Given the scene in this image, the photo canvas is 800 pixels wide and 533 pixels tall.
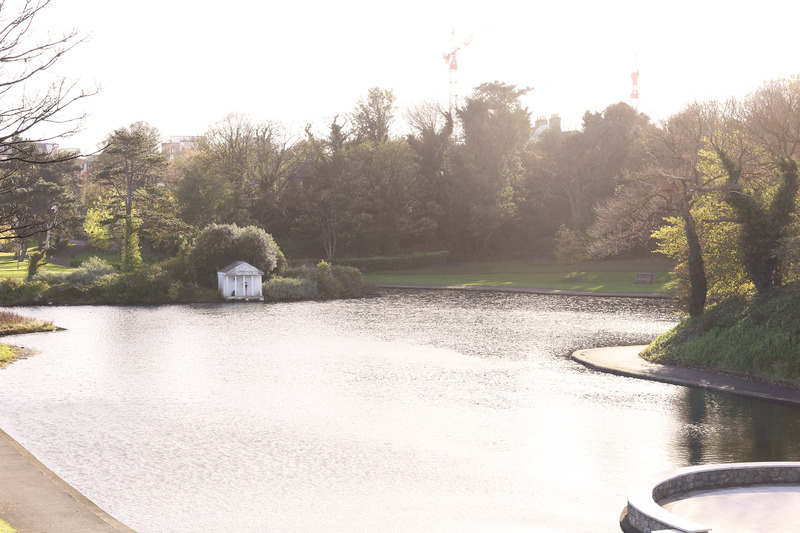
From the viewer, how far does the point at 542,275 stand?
6856cm

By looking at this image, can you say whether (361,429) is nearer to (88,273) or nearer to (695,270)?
(695,270)

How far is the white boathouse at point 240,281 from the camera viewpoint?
53.6m

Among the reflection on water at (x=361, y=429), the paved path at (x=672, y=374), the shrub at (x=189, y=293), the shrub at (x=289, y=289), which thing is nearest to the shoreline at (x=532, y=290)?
the shrub at (x=289, y=289)

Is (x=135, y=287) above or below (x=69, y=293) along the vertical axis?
above

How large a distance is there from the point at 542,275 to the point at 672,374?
144ft

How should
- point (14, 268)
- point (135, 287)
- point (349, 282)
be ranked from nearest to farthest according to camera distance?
1. point (135, 287)
2. point (349, 282)
3. point (14, 268)

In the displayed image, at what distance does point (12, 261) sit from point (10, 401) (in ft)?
227

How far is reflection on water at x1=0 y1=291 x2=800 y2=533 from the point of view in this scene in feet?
43.9

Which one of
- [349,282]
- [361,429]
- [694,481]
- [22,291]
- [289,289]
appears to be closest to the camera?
[694,481]

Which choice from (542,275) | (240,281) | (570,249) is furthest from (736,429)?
(570,249)

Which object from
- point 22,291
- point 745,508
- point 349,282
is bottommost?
point 745,508

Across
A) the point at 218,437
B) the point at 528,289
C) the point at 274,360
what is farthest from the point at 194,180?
the point at 218,437

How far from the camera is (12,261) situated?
83375mm

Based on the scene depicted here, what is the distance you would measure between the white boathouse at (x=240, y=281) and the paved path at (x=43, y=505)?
3933 centimetres
